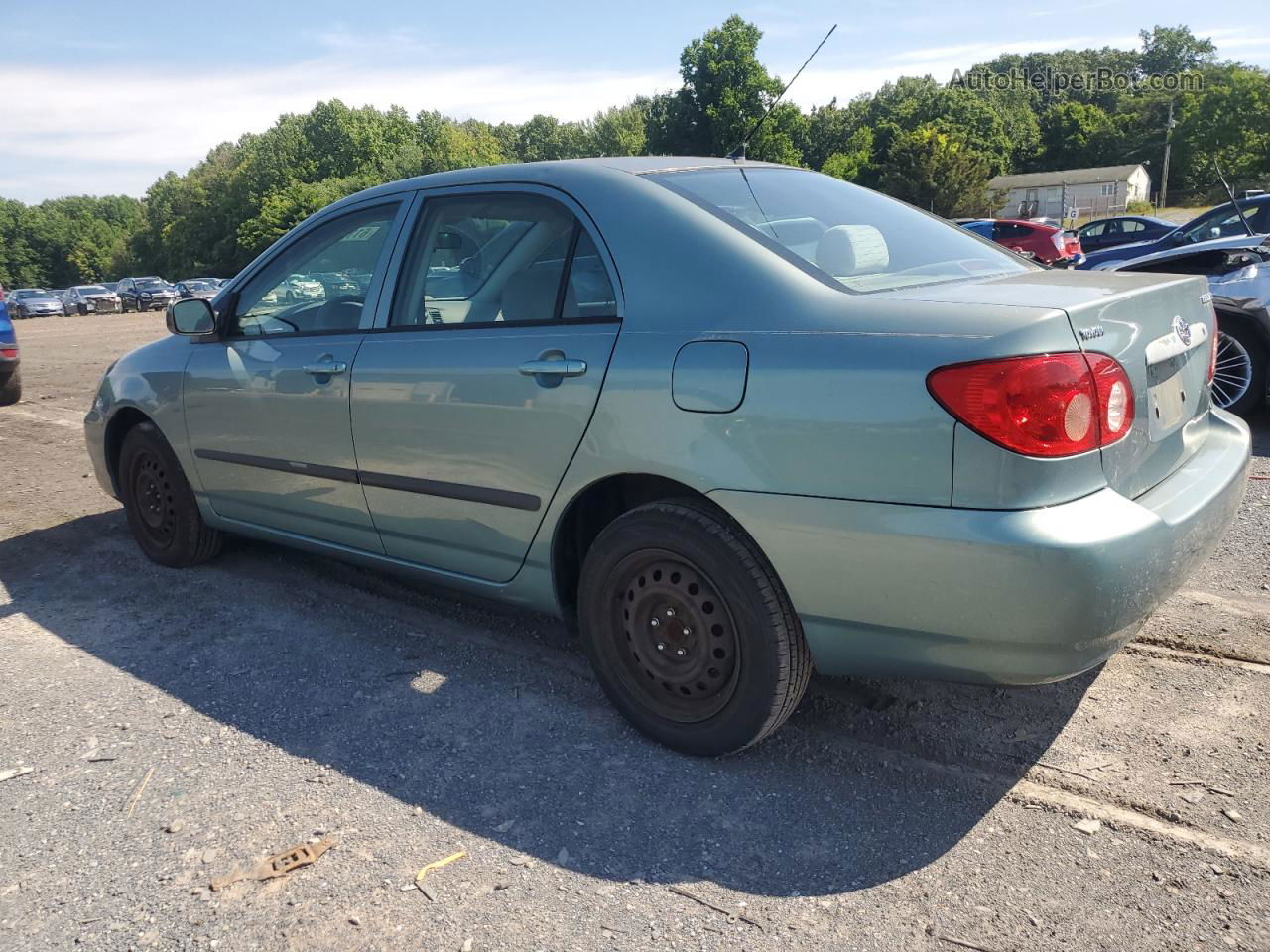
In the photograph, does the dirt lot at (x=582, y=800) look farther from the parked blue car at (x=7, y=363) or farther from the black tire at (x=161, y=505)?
the parked blue car at (x=7, y=363)

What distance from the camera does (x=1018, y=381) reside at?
221 cm

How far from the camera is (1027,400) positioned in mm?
2213

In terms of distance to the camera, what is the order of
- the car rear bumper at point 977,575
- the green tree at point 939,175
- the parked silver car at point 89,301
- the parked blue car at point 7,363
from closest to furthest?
the car rear bumper at point 977,575
the parked blue car at point 7,363
the parked silver car at point 89,301
the green tree at point 939,175

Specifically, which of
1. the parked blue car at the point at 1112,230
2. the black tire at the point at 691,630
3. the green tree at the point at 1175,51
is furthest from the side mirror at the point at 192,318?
the green tree at the point at 1175,51

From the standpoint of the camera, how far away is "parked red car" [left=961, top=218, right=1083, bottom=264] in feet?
65.7

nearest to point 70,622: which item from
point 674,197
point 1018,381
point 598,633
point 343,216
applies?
point 343,216

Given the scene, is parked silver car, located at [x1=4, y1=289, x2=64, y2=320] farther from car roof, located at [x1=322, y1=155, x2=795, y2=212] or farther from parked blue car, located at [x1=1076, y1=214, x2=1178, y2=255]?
car roof, located at [x1=322, y1=155, x2=795, y2=212]

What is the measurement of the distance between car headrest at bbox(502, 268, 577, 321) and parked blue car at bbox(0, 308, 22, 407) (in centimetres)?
1004

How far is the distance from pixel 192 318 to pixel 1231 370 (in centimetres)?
608

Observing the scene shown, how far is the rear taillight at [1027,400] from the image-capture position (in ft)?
7.25

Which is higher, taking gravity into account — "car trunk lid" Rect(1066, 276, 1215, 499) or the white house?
the white house

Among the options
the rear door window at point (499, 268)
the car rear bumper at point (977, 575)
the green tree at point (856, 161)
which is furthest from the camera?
the green tree at point (856, 161)

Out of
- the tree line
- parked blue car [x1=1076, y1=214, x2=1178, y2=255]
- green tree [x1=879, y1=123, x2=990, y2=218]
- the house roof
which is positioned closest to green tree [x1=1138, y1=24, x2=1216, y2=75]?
the tree line

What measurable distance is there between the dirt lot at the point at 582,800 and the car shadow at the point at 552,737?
11mm
